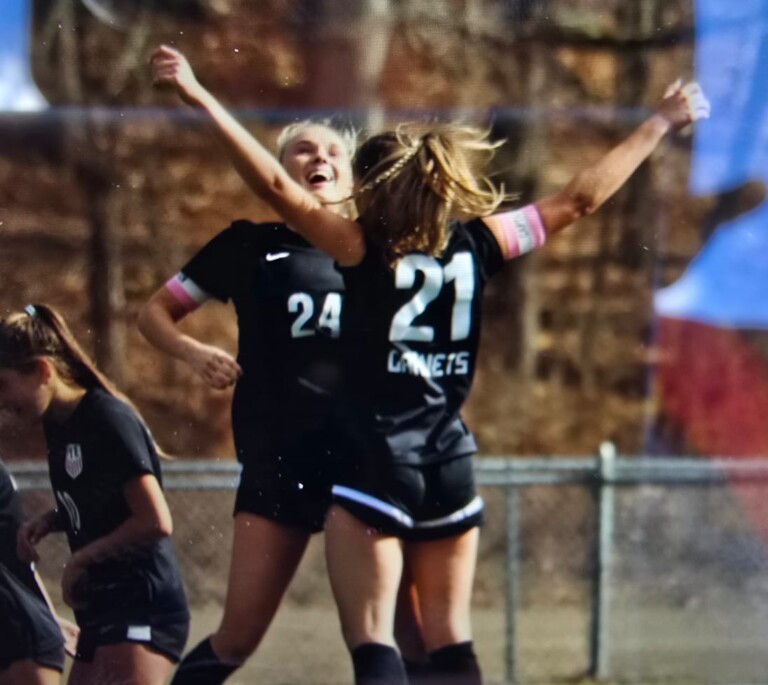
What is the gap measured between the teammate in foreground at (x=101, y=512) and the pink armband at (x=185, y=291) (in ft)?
0.81

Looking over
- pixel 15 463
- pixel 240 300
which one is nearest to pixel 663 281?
pixel 240 300

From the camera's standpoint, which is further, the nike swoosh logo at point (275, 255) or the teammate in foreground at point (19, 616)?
the teammate in foreground at point (19, 616)

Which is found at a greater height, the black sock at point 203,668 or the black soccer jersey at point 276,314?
the black soccer jersey at point 276,314

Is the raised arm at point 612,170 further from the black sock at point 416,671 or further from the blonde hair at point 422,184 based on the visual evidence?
the black sock at point 416,671

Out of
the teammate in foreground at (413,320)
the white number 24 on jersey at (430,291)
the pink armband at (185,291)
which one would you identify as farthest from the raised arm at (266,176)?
the pink armband at (185,291)

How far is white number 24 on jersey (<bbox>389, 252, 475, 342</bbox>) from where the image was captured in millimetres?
2512

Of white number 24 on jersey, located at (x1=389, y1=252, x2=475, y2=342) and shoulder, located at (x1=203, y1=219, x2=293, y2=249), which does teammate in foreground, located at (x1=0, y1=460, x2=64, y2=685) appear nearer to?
shoulder, located at (x1=203, y1=219, x2=293, y2=249)

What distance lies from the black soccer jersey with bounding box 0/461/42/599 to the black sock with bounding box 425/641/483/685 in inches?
32.8

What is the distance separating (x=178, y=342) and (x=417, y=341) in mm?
483

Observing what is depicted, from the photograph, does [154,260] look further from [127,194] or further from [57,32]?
[57,32]

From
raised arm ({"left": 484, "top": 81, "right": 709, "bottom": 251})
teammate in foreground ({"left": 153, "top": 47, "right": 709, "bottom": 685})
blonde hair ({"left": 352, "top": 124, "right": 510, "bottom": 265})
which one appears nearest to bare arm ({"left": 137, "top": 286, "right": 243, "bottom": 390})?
teammate in foreground ({"left": 153, "top": 47, "right": 709, "bottom": 685})

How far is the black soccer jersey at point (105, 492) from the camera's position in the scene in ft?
8.61

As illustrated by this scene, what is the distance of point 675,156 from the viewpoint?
8.45ft

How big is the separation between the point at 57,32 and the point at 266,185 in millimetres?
510
